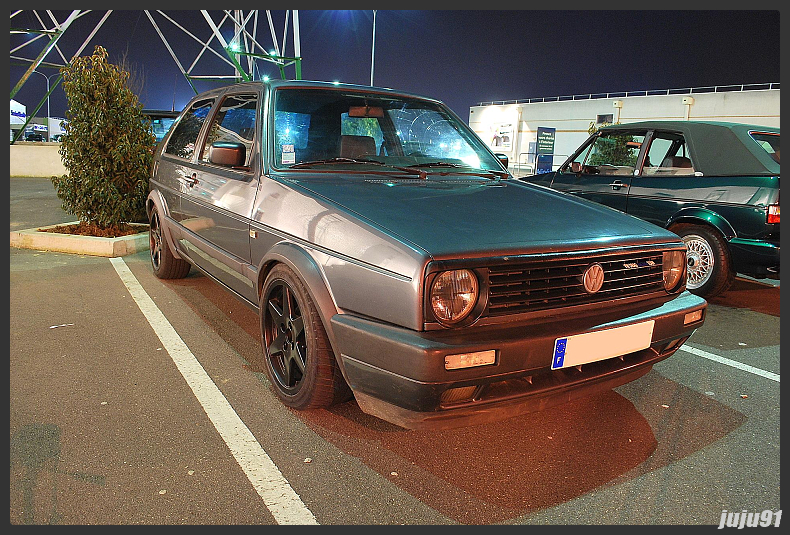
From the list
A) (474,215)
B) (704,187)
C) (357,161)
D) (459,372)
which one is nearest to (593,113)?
(704,187)

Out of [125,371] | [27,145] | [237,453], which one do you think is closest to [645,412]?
[237,453]

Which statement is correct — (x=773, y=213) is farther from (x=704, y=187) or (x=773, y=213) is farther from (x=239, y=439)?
(x=239, y=439)

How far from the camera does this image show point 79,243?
6.77m

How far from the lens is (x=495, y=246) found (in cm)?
228

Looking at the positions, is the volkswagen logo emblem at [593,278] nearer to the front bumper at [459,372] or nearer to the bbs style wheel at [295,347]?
the front bumper at [459,372]

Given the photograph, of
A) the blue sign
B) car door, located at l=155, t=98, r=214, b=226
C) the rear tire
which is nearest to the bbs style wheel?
car door, located at l=155, t=98, r=214, b=226

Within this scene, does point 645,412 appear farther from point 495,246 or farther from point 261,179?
point 261,179

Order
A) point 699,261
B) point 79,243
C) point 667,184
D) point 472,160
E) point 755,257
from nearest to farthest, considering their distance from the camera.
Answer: point 472,160, point 755,257, point 699,261, point 667,184, point 79,243

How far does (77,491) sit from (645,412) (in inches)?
106

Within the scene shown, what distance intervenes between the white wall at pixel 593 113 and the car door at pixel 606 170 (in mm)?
26120

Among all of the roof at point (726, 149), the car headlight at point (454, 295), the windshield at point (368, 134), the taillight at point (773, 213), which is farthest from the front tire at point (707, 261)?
the car headlight at point (454, 295)

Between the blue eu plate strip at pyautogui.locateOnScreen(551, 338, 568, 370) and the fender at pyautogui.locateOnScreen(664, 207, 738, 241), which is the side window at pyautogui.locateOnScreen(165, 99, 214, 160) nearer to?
the blue eu plate strip at pyautogui.locateOnScreen(551, 338, 568, 370)

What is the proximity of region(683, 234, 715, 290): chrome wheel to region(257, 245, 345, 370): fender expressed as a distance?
416cm

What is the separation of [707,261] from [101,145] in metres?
6.71
